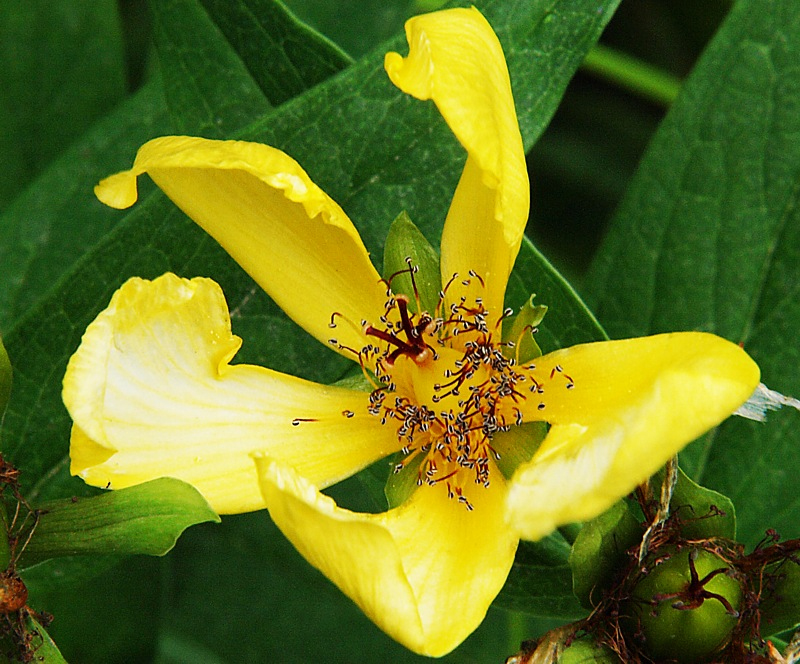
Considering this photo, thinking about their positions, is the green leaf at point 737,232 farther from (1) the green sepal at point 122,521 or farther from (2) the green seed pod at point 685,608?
(1) the green sepal at point 122,521

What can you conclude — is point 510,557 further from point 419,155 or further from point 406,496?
point 419,155

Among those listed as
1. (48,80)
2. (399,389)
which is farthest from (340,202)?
(48,80)

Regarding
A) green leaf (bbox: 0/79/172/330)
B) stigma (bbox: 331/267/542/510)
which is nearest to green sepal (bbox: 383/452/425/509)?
stigma (bbox: 331/267/542/510)

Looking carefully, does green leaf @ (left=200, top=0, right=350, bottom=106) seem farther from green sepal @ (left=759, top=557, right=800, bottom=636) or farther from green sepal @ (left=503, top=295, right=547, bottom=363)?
green sepal @ (left=759, top=557, right=800, bottom=636)

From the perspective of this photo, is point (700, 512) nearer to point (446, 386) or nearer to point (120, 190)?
point (446, 386)

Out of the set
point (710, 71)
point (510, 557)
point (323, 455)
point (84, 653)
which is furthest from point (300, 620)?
point (710, 71)
